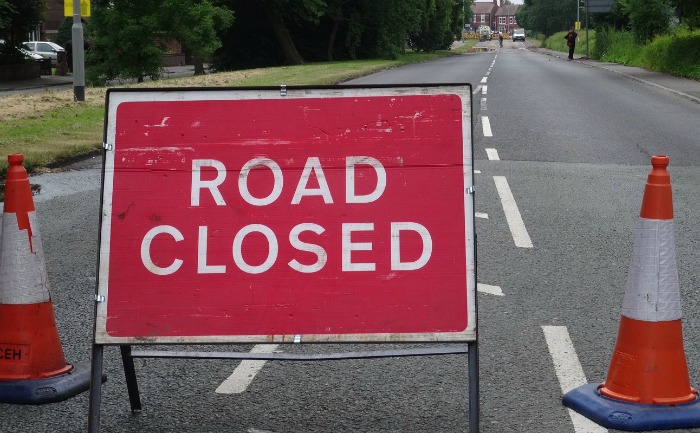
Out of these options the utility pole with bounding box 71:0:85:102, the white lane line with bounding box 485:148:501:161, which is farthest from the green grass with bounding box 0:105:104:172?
the white lane line with bounding box 485:148:501:161

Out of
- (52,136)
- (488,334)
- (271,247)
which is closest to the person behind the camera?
(271,247)

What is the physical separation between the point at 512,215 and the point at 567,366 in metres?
4.42

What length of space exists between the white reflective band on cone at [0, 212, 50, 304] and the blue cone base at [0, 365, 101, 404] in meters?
0.36

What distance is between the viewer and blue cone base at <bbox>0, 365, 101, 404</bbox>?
463cm

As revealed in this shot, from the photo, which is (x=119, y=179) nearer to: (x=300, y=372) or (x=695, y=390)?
(x=300, y=372)

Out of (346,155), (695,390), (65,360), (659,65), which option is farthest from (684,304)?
(659,65)

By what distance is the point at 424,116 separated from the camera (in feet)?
14.3

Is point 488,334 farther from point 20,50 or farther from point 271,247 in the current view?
point 20,50

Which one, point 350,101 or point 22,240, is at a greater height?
point 350,101

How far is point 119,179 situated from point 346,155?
0.92m

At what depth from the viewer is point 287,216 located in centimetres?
426

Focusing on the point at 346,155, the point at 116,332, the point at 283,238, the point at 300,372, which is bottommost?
the point at 300,372

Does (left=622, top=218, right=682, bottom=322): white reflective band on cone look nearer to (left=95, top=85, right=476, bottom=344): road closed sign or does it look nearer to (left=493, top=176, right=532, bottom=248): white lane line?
(left=95, top=85, right=476, bottom=344): road closed sign

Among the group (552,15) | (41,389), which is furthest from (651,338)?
(552,15)
